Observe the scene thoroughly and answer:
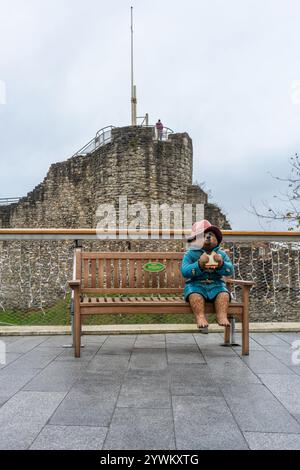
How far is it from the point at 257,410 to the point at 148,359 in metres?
1.25

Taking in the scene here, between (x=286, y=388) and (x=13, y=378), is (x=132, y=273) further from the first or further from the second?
(x=286, y=388)

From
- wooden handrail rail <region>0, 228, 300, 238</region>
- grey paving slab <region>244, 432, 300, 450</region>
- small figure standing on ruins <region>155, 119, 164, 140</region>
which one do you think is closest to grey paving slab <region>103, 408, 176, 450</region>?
grey paving slab <region>244, 432, 300, 450</region>

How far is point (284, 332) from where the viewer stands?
14.3 feet

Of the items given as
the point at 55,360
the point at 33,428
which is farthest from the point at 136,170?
the point at 33,428

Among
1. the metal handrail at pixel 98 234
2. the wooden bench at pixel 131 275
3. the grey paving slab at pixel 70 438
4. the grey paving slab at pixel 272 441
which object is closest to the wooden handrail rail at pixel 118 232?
the metal handrail at pixel 98 234

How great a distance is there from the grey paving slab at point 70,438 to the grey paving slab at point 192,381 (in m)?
0.69

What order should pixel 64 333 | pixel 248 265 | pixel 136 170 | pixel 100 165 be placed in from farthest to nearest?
pixel 100 165
pixel 136 170
pixel 248 265
pixel 64 333

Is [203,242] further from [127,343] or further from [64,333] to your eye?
[64,333]

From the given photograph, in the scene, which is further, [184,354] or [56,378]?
[184,354]

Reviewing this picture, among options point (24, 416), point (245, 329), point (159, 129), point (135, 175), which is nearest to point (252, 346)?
point (245, 329)

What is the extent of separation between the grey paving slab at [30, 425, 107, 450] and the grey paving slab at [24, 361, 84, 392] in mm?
594

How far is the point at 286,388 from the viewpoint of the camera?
2.55 metres

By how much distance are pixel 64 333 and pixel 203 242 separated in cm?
188
